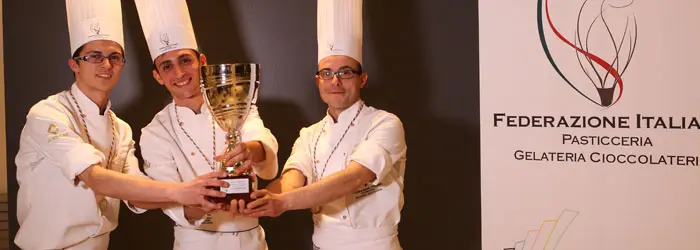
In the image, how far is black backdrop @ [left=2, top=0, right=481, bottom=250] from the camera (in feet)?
9.54

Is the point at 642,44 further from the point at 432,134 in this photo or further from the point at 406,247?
the point at 406,247

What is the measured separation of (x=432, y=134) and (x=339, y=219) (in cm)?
77

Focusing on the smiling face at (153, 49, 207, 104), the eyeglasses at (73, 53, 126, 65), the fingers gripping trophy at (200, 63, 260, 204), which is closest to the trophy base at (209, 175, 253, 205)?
the fingers gripping trophy at (200, 63, 260, 204)

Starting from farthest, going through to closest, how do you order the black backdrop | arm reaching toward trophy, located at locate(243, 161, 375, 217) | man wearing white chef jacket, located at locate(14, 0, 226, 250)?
1. the black backdrop
2. man wearing white chef jacket, located at locate(14, 0, 226, 250)
3. arm reaching toward trophy, located at locate(243, 161, 375, 217)

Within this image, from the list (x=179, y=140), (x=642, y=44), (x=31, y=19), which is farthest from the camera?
(x=31, y=19)

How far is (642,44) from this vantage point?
202cm

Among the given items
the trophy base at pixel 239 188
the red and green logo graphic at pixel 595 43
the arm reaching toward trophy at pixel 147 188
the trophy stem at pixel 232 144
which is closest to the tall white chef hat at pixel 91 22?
the arm reaching toward trophy at pixel 147 188

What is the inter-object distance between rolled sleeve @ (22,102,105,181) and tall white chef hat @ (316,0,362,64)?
0.78 m

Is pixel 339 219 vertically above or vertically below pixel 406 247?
Answer: above

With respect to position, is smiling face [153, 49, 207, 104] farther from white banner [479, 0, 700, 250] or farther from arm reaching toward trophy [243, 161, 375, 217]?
white banner [479, 0, 700, 250]

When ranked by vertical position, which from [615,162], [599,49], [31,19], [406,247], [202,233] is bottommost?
[406,247]

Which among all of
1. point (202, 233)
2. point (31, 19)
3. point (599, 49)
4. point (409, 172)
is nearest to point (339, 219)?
point (202, 233)

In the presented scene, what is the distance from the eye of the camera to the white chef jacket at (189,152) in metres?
2.31

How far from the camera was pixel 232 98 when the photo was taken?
208cm
